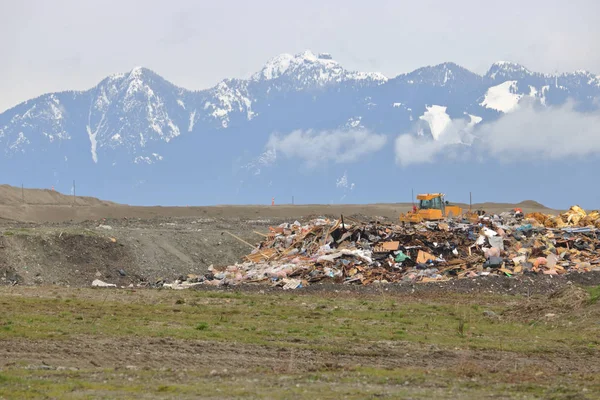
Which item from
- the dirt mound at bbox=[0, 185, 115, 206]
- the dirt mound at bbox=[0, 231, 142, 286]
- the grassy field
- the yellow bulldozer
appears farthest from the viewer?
the dirt mound at bbox=[0, 185, 115, 206]

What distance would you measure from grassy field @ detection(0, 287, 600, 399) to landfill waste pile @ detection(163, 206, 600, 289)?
4.64 metres

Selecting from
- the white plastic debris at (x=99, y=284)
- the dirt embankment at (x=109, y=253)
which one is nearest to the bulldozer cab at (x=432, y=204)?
the dirt embankment at (x=109, y=253)

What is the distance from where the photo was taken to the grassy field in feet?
49.4

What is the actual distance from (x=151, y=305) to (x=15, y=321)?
6.18 metres

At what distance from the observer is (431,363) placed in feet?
61.2

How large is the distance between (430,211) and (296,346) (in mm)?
33053

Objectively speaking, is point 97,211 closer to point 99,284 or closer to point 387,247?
point 99,284

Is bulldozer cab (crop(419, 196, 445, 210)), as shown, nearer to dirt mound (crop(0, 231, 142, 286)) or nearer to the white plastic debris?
dirt mound (crop(0, 231, 142, 286))

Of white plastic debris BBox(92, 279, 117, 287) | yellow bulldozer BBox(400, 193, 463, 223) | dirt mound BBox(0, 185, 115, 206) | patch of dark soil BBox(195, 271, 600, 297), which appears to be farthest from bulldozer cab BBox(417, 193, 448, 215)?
dirt mound BBox(0, 185, 115, 206)

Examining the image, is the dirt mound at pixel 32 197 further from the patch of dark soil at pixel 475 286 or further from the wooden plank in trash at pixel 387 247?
the patch of dark soil at pixel 475 286

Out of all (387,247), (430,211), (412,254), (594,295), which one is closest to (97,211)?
(430,211)

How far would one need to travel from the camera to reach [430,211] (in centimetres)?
5250

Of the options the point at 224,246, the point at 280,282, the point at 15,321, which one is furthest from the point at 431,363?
the point at 224,246

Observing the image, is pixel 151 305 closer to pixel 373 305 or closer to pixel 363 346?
pixel 373 305
